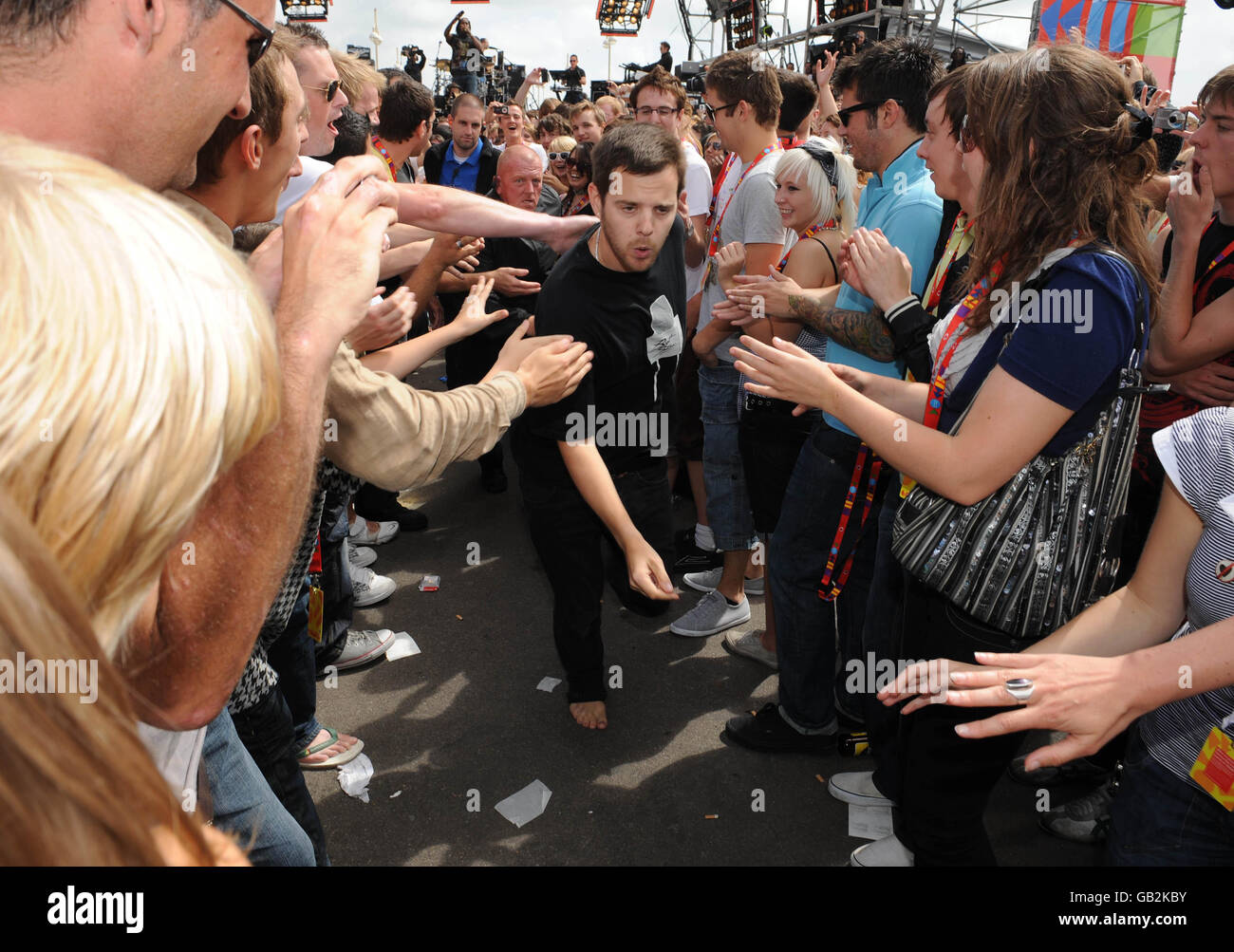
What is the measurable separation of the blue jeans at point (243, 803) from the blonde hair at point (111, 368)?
0.93 metres

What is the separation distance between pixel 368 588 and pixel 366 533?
70cm

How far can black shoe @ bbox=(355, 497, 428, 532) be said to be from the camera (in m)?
4.79

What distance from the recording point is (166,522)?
0.64 metres

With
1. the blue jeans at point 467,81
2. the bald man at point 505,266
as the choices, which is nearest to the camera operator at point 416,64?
the blue jeans at point 467,81

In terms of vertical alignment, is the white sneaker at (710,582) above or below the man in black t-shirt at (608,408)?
below

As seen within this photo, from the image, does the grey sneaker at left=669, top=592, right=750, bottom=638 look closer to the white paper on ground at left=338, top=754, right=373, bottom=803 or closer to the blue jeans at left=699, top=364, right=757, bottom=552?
the blue jeans at left=699, top=364, right=757, bottom=552

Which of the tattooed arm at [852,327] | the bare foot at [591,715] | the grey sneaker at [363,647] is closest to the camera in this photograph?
the tattooed arm at [852,327]

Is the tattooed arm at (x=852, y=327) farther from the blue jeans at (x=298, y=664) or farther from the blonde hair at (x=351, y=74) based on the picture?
the blonde hair at (x=351, y=74)

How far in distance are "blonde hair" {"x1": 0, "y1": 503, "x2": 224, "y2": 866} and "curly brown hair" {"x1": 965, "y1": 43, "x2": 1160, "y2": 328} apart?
1768mm

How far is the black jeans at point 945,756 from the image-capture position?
1824mm

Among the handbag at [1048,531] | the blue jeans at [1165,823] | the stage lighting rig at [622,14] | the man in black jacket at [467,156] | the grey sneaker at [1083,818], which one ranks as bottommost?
the grey sneaker at [1083,818]
